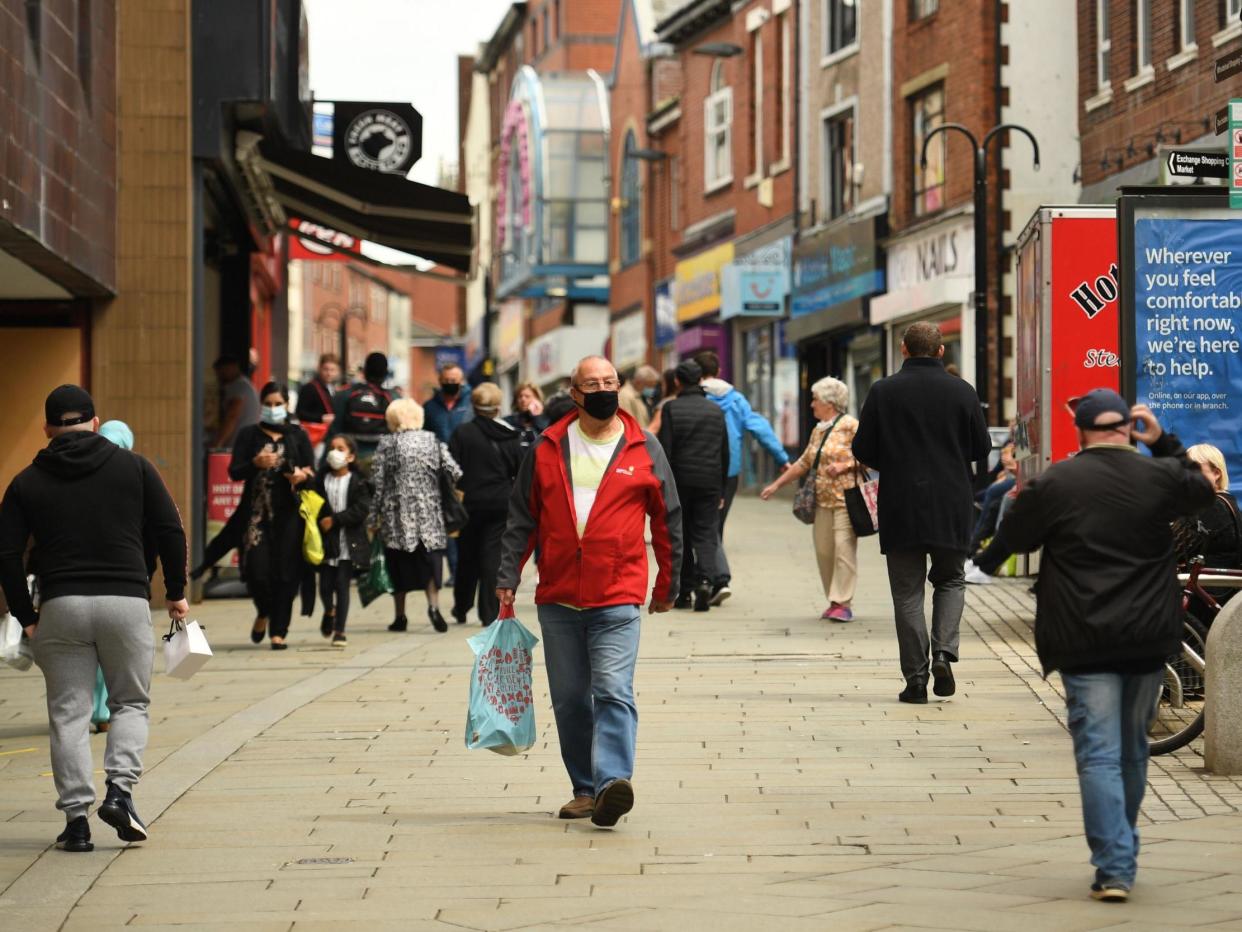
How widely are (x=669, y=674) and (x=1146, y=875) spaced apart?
5912 millimetres

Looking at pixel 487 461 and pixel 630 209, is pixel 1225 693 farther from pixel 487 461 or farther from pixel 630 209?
pixel 630 209

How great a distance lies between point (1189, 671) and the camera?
32.2 feet

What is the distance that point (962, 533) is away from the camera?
450 inches

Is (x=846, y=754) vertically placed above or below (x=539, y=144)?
below

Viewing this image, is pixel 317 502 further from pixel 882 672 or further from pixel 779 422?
pixel 779 422

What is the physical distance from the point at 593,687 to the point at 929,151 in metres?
25.4

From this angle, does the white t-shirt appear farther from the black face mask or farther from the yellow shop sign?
the yellow shop sign

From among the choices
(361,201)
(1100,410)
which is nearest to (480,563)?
(361,201)

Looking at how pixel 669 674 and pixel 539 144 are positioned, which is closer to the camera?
pixel 669 674

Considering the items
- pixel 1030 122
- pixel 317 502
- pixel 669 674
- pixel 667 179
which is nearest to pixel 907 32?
pixel 1030 122

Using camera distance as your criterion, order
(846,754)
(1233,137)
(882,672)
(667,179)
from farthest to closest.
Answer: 1. (667,179)
2. (882,672)
3. (1233,137)
4. (846,754)

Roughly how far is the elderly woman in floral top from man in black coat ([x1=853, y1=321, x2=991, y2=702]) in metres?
3.69

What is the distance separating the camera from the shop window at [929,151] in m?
32.2

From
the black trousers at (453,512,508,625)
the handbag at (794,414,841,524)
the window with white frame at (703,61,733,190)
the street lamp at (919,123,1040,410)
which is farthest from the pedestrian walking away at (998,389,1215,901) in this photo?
the window with white frame at (703,61,733,190)
